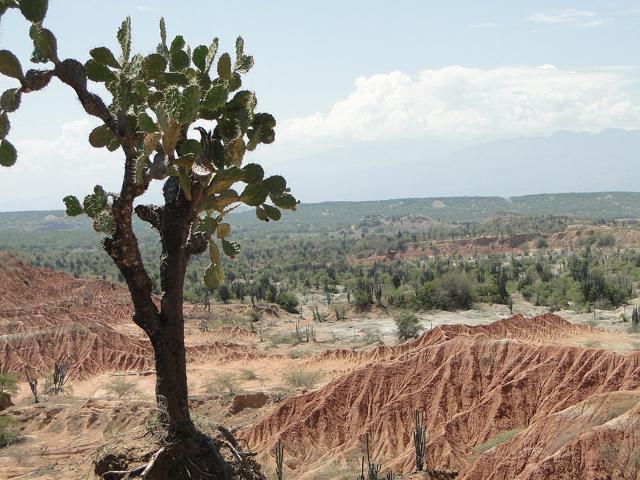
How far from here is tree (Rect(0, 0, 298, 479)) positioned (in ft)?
17.5

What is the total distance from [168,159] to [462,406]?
1865 centimetres

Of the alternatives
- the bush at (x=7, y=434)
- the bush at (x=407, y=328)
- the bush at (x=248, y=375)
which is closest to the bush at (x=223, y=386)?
the bush at (x=248, y=375)

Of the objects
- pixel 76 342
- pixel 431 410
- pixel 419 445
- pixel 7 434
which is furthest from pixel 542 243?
pixel 7 434

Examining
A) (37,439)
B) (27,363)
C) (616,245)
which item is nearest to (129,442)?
(37,439)

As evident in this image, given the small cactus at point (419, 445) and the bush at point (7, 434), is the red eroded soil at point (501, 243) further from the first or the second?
the small cactus at point (419, 445)

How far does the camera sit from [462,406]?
2192cm

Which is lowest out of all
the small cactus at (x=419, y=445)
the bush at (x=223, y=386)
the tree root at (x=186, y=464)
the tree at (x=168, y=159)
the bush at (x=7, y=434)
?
the bush at (x=223, y=386)

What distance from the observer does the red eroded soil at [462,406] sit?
15.9 metres

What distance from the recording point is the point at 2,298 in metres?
51.6

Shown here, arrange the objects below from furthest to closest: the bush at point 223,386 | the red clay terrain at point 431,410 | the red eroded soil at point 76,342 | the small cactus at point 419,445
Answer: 1. the red eroded soil at point 76,342
2. the bush at point 223,386
3. the small cactus at point 419,445
4. the red clay terrain at point 431,410

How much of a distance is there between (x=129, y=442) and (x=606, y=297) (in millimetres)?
47469

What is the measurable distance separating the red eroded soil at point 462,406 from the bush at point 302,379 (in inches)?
205

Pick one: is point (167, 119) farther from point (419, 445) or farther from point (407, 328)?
point (407, 328)

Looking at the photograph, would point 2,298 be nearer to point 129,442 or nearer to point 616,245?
point 129,442
